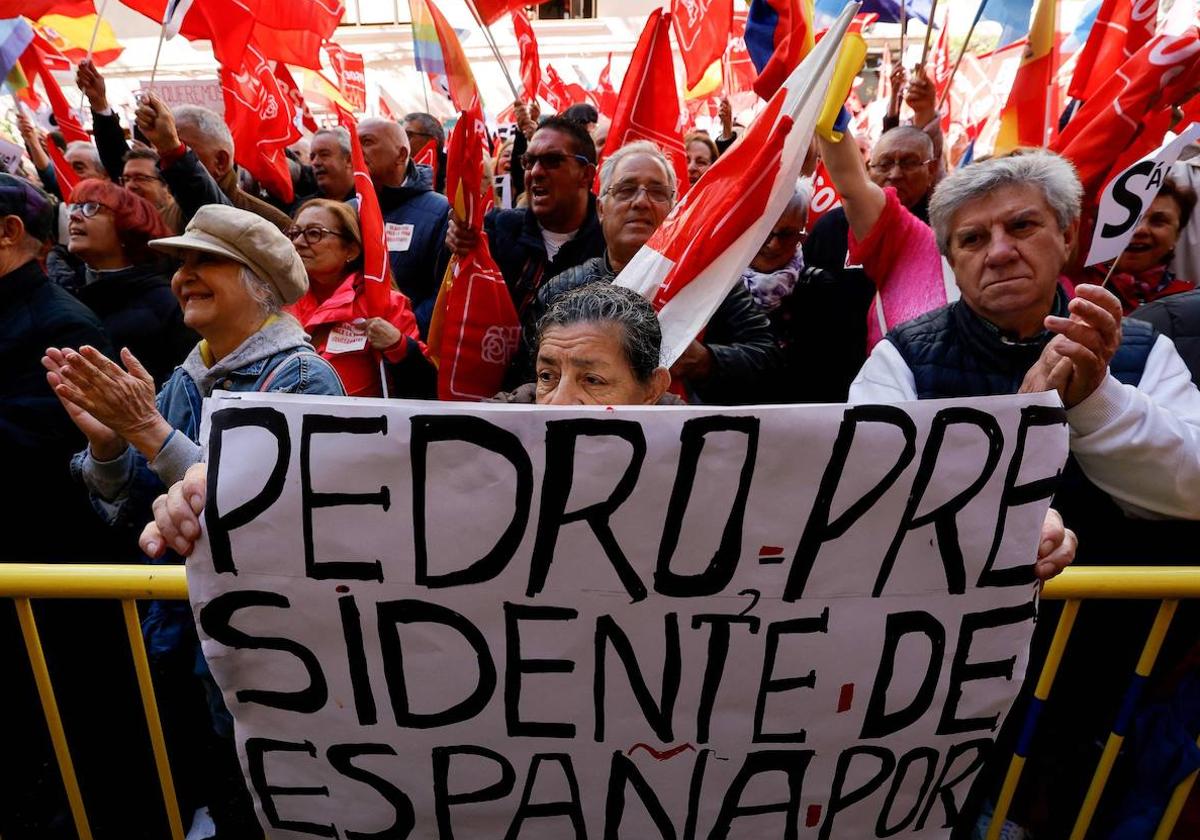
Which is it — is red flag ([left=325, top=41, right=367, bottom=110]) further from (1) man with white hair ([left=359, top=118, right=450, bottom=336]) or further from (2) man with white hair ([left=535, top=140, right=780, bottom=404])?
(2) man with white hair ([left=535, top=140, right=780, bottom=404])

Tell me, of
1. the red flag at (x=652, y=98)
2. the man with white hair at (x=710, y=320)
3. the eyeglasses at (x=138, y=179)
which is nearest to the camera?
the man with white hair at (x=710, y=320)

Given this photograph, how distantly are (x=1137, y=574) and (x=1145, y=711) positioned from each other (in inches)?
20.1

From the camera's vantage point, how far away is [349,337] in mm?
2967

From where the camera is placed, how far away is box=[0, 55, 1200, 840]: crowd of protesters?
178 centimetres

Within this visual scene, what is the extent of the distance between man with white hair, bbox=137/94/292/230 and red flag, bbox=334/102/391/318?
911mm

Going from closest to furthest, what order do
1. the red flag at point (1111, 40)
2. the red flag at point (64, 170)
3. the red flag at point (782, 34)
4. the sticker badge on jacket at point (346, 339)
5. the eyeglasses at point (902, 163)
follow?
the red flag at point (782, 34) → the sticker badge on jacket at point (346, 339) → the red flag at point (1111, 40) → the eyeglasses at point (902, 163) → the red flag at point (64, 170)

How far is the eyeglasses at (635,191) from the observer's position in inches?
106

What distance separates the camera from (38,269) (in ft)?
8.07

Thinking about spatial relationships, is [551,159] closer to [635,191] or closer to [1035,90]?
[635,191]

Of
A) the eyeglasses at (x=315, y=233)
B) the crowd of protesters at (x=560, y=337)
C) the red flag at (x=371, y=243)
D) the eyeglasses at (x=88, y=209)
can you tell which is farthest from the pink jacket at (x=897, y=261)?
the eyeglasses at (x=88, y=209)

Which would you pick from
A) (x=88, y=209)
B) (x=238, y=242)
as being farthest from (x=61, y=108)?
(x=238, y=242)

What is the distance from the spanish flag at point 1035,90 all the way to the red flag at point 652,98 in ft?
4.35

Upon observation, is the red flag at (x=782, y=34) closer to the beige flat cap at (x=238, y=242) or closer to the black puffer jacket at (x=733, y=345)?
the black puffer jacket at (x=733, y=345)

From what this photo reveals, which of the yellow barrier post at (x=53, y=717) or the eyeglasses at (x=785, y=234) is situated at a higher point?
the eyeglasses at (x=785, y=234)
